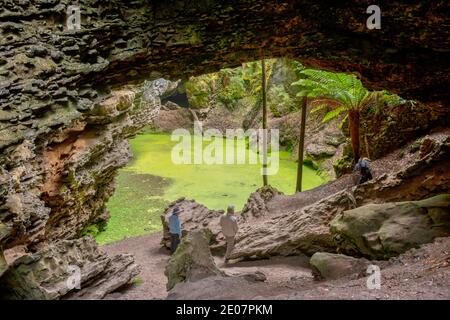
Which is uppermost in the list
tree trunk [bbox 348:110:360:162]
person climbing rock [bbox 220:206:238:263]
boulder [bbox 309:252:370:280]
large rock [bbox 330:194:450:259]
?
tree trunk [bbox 348:110:360:162]

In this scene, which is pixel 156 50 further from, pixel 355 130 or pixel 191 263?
pixel 355 130

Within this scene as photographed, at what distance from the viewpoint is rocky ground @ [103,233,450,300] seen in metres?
4.57

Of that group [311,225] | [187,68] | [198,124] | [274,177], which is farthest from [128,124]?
[198,124]

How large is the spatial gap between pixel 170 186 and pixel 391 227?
1093cm

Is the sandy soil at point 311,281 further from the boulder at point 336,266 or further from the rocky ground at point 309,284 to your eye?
the boulder at point 336,266

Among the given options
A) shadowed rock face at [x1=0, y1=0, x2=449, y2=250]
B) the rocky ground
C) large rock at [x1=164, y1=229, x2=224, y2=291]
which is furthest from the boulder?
shadowed rock face at [x1=0, y1=0, x2=449, y2=250]

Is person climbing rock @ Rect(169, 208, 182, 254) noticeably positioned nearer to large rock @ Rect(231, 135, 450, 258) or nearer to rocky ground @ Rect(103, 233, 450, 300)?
rocky ground @ Rect(103, 233, 450, 300)

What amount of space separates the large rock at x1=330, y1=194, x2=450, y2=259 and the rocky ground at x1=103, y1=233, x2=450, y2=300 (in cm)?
32

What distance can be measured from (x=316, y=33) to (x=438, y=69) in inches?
82.6

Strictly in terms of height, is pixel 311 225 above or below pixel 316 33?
below

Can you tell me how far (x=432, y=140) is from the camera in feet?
29.2

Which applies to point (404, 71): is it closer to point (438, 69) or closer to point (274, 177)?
point (438, 69)

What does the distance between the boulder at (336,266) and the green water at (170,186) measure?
24.0 feet

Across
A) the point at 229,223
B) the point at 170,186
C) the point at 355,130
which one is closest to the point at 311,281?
the point at 229,223
